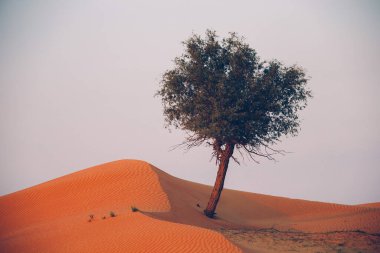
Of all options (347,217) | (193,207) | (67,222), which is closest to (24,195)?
(67,222)

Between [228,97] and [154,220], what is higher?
[228,97]

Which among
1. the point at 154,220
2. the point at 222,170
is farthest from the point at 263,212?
the point at 154,220

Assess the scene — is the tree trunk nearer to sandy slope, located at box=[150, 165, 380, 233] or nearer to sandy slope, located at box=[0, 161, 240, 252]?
sandy slope, located at box=[150, 165, 380, 233]

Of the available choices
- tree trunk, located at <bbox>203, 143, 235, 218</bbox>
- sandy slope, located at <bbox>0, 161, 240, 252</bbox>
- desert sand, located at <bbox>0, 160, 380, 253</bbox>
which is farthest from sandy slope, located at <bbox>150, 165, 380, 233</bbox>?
sandy slope, located at <bbox>0, 161, 240, 252</bbox>

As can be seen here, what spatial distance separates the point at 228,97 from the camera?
993 inches

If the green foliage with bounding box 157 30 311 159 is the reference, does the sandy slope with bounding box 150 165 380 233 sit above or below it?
below

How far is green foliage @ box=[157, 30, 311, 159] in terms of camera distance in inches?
990

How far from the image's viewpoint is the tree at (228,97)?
2517cm

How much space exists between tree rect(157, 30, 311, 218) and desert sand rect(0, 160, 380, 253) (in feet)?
14.1

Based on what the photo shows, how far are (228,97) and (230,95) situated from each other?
0.64 ft

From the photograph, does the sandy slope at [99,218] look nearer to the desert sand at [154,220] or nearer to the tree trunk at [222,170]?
the desert sand at [154,220]

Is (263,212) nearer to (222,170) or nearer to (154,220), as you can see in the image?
(222,170)

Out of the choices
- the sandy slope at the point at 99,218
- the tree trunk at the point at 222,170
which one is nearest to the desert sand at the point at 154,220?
the sandy slope at the point at 99,218

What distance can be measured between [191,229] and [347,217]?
55.3 ft
